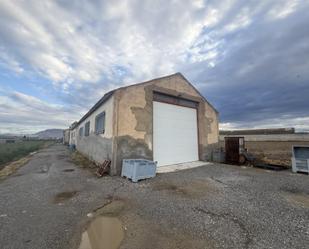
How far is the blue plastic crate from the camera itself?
6.77 m

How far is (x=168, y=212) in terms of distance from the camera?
400 centimetres

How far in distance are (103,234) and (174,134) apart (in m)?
7.65

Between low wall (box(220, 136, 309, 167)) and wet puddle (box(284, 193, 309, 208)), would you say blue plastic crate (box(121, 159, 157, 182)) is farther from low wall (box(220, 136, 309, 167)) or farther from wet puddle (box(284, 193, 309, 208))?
low wall (box(220, 136, 309, 167))

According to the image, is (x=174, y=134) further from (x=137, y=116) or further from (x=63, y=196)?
(x=63, y=196)

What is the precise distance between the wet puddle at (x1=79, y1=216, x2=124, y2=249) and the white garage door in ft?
19.0

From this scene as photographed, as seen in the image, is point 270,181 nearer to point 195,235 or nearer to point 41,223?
point 195,235

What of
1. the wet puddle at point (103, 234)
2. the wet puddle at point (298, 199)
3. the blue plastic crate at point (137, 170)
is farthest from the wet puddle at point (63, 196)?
the wet puddle at point (298, 199)

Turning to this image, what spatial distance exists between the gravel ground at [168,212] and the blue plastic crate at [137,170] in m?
0.33

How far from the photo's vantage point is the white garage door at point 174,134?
9.56 metres

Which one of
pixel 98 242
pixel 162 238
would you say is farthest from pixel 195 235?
pixel 98 242

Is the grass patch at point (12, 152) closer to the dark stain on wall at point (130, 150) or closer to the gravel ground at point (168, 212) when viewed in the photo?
the dark stain on wall at point (130, 150)

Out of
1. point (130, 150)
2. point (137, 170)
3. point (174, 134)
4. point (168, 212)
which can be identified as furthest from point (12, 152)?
point (168, 212)

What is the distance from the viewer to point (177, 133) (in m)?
10.5

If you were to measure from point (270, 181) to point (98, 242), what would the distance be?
21.8 feet
